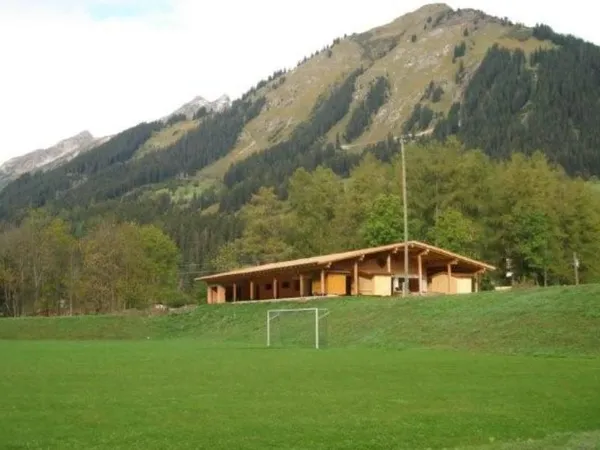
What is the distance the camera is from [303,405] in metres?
14.2

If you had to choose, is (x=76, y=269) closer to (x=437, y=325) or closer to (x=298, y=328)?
(x=298, y=328)

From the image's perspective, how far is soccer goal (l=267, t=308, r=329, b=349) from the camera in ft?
130

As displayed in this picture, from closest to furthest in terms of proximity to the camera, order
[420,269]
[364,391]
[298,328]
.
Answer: [364,391] → [298,328] → [420,269]

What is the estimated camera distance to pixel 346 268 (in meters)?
55.4

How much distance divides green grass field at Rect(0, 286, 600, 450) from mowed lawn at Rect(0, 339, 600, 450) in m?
0.03

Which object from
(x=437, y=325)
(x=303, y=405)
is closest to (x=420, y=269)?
(x=437, y=325)

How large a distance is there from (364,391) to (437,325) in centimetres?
1931

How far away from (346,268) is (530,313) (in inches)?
954

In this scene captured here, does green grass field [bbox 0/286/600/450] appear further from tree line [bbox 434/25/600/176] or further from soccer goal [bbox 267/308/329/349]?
tree line [bbox 434/25/600/176]

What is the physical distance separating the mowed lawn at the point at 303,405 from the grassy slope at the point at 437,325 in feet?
16.5

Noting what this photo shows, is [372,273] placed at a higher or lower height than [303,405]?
higher

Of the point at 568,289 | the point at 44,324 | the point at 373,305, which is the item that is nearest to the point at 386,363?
the point at 568,289

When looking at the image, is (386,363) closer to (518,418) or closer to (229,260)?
(518,418)

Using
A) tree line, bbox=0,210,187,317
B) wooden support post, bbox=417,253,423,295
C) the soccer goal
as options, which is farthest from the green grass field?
tree line, bbox=0,210,187,317
